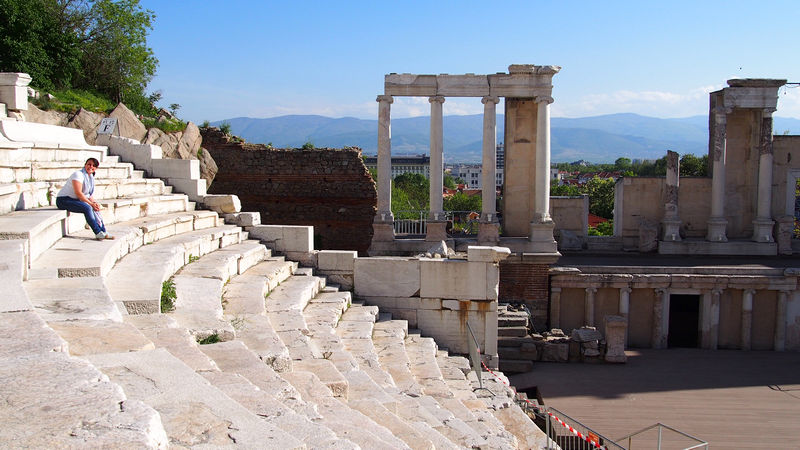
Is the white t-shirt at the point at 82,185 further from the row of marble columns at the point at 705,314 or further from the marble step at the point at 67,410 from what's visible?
the row of marble columns at the point at 705,314

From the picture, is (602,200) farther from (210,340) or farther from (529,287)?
(210,340)

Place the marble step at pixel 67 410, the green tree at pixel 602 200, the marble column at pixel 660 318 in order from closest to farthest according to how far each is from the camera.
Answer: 1. the marble step at pixel 67 410
2. the marble column at pixel 660 318
3. the green tree at pixel 602 200

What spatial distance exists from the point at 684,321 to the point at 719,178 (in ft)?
16.4

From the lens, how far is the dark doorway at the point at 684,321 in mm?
20516

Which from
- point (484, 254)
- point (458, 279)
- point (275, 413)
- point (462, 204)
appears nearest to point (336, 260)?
point (458, 279)

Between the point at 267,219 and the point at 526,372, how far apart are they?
11.8m

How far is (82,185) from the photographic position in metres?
8.91

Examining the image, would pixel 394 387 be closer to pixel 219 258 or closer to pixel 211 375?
pixel 211 375

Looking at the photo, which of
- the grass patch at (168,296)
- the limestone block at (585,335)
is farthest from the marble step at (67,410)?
the limestone block at (585,335)

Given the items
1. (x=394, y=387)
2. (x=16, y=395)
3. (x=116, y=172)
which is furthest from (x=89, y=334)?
(x=116, y=172)

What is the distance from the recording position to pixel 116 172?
12781 mm

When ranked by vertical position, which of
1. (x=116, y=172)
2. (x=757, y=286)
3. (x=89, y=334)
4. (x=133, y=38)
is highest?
(x=133, y=38)

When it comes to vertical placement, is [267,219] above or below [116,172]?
below

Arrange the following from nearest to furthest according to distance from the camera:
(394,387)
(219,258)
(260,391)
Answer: (260,391)
(394,387)
(219,258)
